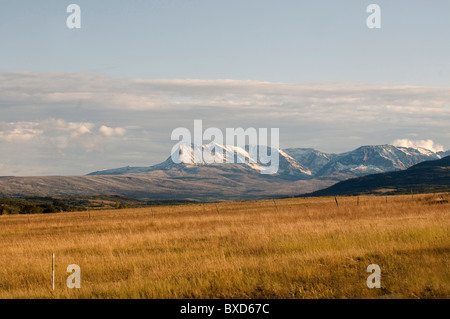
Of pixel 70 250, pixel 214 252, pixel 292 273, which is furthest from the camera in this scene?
pixel 70 250

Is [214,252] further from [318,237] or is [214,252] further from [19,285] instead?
[19,285]

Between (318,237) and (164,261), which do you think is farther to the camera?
(318,237)

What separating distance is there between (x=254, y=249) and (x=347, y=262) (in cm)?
575

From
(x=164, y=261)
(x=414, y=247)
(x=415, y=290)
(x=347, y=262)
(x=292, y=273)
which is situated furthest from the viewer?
(x=164, y=261)

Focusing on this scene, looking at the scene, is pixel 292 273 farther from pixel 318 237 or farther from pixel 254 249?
pixel 318 237

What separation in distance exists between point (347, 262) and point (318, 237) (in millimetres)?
6772

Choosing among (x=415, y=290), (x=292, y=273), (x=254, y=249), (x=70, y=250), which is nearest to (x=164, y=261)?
(x=254, y=249)

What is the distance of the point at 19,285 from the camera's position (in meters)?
17.8

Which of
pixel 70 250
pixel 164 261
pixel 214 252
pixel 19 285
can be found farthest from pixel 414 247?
pixel 70 250

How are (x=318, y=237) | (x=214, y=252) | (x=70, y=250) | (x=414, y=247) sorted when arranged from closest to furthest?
(x=414, y=247), (x=214, y=252), (x=318, y=237), (x=70, y=250)

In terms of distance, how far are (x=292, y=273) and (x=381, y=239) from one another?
7271 millimetres

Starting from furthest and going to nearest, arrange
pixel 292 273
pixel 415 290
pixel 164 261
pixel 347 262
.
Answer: pixel 164 261 → pixel 347 262 → pixel 292 273 → pixel 415 290
